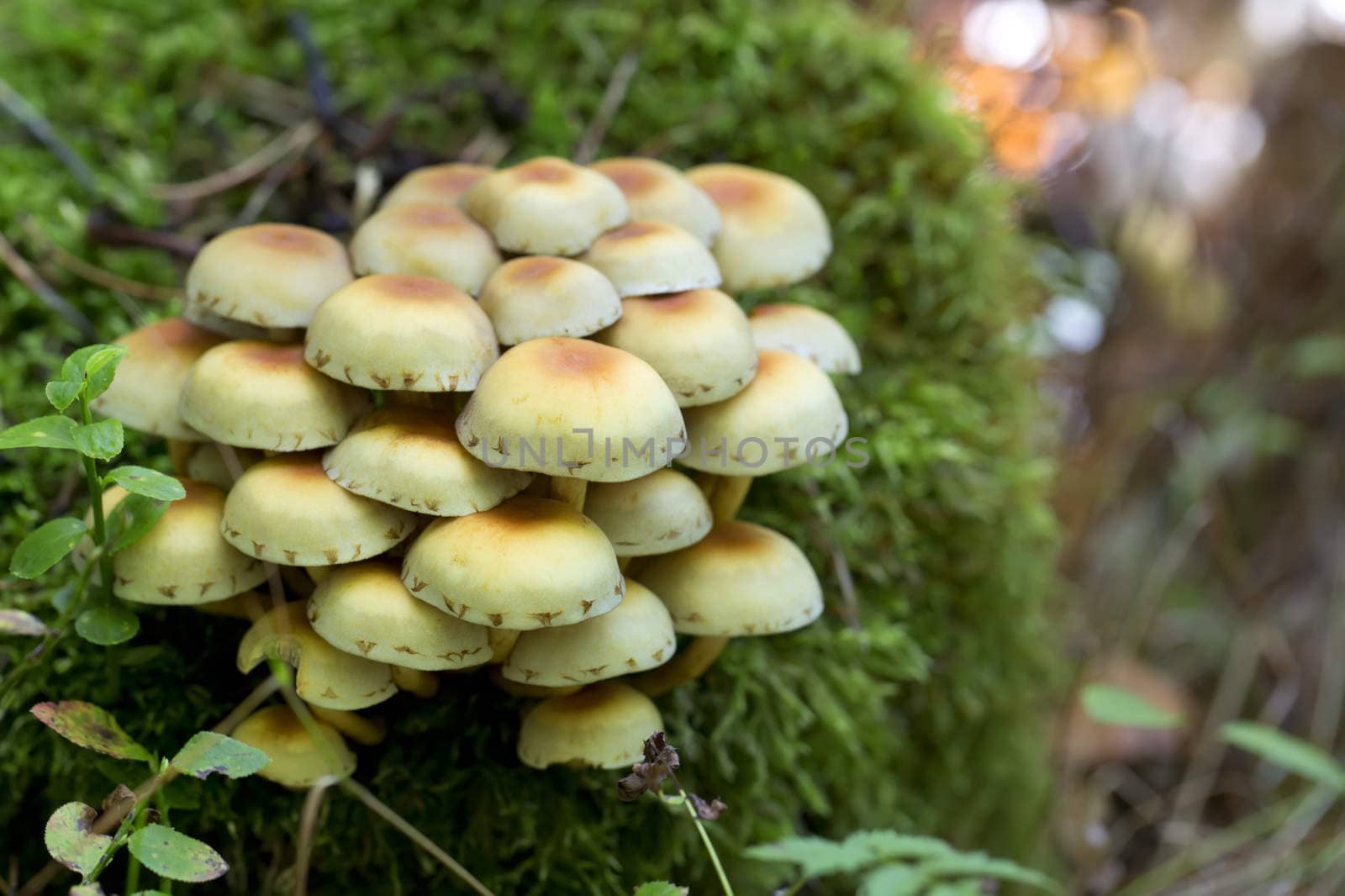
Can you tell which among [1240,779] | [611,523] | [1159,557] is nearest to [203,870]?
[611,523]

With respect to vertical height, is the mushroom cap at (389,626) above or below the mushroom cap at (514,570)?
below

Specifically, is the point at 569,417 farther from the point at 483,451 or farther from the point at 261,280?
the point at 261,280

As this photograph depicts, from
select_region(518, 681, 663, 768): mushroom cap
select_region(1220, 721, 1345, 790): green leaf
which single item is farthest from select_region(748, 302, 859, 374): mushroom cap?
select_region(1220, 721, 1345, 790): green leaf

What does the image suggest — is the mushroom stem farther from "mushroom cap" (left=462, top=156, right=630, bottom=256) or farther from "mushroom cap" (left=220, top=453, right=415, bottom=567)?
"mushroom cap" (left=462, top=156, right=630, bottom=256)

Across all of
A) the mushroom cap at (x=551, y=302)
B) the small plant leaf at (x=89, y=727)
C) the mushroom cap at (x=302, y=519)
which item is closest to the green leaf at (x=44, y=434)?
the mushroom cap at (x=302, y=519)

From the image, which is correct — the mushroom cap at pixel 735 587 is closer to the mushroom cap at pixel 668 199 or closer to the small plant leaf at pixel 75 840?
the mushroom cap at pixel 668 199

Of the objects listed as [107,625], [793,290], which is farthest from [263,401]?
[793,290]

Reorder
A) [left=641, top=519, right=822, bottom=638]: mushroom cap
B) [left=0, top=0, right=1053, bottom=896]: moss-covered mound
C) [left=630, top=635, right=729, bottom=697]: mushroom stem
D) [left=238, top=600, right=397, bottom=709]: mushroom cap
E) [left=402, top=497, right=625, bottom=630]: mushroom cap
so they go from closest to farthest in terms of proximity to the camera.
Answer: [left=402, top=497, right=625, bottom=630]: mushroom cap < [left=238, top=600, right=397, bottom=709]: mushroom cap < [left=641, top=519, right=822, bottom=638]: mushroom cap < [left=630, top=635, right=729, bottom=697]: mushroom stem < [left=0, top=0, right=1053, bottom=896]: moss-covered mound
